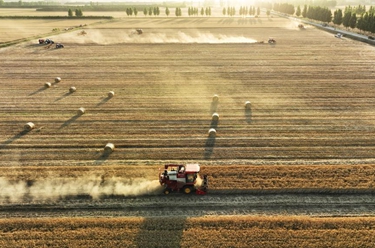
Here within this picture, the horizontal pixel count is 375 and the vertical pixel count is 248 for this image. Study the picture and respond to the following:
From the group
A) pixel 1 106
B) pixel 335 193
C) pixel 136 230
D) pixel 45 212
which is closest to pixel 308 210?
pixel 335 193

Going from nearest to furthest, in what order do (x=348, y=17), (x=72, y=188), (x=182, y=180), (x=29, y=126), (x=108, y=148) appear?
(x=182, y=180) < (x=72, y=188) < (x=108, y=148) < (x=29, y=126) < (x=348, y=17)

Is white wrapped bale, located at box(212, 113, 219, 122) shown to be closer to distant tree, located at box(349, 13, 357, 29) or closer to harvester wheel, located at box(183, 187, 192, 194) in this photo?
harvester wheel, located at box(183, 187, 192, 194)

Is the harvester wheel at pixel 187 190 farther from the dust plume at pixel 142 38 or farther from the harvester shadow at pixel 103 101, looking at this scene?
the dust plume at pixel 142 38

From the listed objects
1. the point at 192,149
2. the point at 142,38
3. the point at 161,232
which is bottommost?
the point at 161,232

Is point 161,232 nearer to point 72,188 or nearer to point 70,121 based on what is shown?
point 72,188

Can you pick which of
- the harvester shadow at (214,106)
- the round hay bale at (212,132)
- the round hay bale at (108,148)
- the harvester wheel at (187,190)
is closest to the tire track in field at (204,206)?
the harvester wheel at (187,190)

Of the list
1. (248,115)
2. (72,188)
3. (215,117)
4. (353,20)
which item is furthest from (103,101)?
(353,20)
